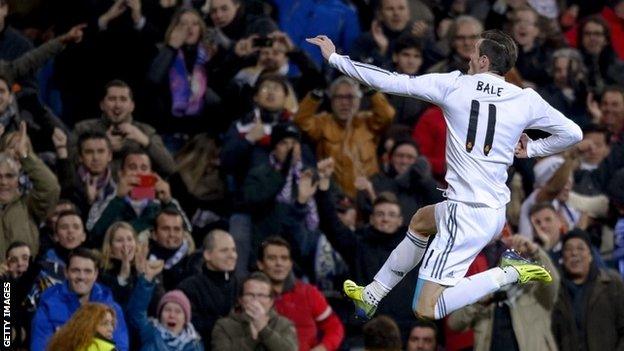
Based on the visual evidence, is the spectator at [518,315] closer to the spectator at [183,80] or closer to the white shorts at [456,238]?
the white shorts at [456,238]

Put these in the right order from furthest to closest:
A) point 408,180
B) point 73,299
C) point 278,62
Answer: point 278,62 → point 408,180 → point 73,299

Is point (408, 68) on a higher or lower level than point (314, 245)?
higher

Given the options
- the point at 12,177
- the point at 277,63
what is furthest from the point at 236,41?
the point at 12,177

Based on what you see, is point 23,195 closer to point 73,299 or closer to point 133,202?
point 133,202

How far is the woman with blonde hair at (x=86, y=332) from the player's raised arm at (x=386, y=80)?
2605mm

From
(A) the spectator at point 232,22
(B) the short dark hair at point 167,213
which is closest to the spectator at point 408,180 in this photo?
(A) the spectator at point 232,22

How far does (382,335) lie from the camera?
15.4 meters

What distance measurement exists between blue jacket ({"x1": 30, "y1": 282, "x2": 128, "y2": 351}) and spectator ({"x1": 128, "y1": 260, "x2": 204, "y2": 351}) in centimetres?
20

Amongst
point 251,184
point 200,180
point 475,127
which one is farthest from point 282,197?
point 475,127

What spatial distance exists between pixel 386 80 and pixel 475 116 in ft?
2.19

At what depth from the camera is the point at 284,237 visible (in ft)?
55.5

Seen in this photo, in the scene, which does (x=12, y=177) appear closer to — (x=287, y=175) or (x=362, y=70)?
(x=287, y=175)

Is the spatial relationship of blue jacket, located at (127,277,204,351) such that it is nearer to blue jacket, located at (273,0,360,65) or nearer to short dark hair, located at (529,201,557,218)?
short dark hair, located at (529,201,557,218)

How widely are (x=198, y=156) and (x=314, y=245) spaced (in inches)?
57.3
